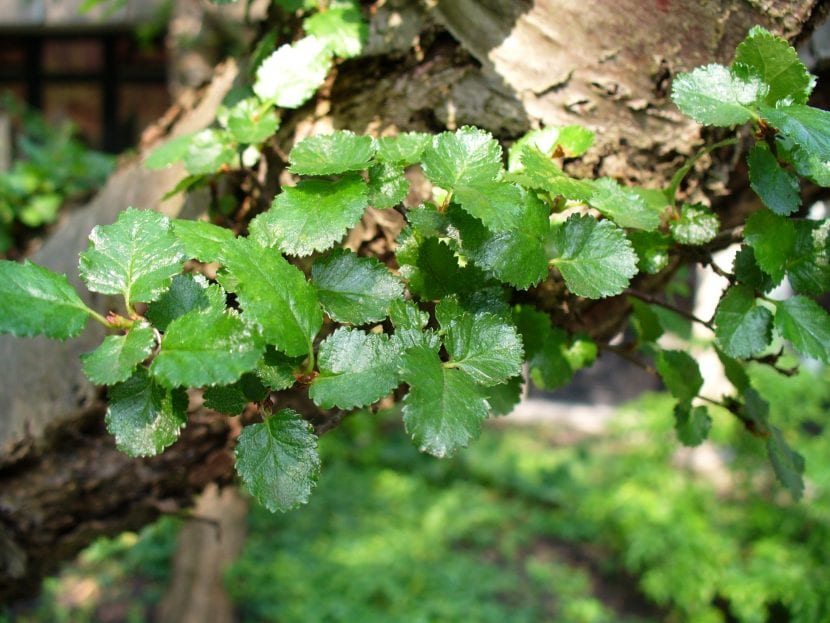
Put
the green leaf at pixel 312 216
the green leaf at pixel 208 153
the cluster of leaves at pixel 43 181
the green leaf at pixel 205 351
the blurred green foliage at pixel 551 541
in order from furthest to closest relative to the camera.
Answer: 1. the blurred green foliage at pixel 551 541
2. the cluster of leaves at pixel 43 181
3. the green leaf at pixel 208 153
4. the green leaf at pixel 312 216
5. the green leaf at pixel 205 351

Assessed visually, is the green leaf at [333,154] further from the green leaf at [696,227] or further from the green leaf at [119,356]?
the green leaf at [696,227]

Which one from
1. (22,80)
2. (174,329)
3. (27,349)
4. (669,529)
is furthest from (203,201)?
(22,80)

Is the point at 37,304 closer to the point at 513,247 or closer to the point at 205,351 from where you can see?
the point at 205,351

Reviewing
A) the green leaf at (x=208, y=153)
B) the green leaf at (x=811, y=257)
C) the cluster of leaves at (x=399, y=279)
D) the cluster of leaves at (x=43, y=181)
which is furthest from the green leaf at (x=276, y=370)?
the cluster of leaves at (x=43, y=181)

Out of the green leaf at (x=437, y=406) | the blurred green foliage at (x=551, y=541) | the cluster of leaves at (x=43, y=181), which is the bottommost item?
the blurred green foliage at (x=551, y=541)

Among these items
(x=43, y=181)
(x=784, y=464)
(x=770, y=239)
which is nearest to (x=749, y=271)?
(x=770, y=239)

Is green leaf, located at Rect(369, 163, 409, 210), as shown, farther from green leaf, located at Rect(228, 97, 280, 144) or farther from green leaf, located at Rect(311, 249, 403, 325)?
green leaf, located at Rect(228, 97, 280, 144)
